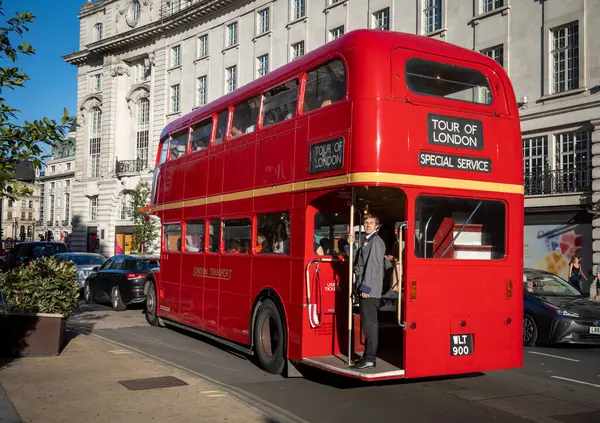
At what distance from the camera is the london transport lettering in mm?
11750

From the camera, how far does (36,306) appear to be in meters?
10.9

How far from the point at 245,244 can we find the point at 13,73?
4.52 meters

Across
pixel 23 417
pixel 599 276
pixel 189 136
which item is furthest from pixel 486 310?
pixel 599 276

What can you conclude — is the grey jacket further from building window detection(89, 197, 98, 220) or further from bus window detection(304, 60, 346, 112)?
building window detection(89, 197, 98, 220)

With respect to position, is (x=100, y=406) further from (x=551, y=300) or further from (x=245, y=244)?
(x=551, y=300)

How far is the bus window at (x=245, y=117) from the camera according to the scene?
1105 centimetres

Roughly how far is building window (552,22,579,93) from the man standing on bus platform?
64.1 feet

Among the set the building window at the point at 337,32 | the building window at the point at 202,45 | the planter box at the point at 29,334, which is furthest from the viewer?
the building window at the point at 202,45

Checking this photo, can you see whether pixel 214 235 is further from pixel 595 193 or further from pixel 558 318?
pixel 595 193

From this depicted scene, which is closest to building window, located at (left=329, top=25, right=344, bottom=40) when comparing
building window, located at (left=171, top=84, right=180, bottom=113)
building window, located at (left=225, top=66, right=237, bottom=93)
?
building window, located at (left=225, top=66, right=237, bottom=93)

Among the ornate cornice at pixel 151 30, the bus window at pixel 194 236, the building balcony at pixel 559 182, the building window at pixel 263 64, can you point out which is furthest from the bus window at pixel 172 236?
the ornate cornice at pixel 151 30

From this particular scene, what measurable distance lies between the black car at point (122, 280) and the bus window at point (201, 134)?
22.9 ft

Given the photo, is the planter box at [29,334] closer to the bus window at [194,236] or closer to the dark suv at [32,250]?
the bus window at [194,236]

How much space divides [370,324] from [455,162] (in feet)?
7.38
